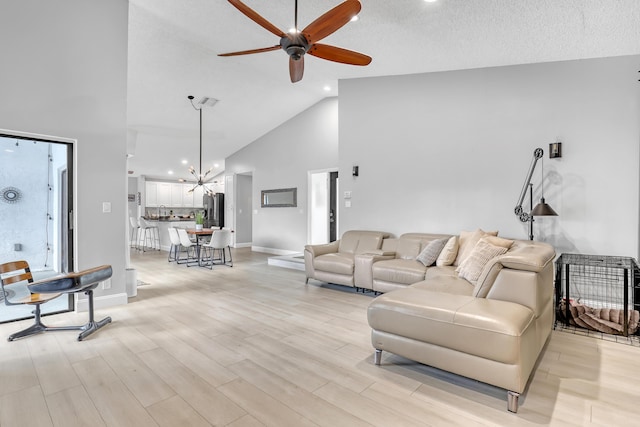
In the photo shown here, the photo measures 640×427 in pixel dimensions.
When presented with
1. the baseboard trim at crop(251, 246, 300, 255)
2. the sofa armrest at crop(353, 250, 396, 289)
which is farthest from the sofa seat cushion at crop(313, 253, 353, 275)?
the baseboard trim at crop(251, 246, 300, 255)

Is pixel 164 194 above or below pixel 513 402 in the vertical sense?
above

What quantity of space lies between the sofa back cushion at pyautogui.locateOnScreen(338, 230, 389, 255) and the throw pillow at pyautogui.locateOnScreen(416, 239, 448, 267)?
951 mm

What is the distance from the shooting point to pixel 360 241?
5258mm

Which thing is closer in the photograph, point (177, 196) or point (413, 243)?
point (413, 243)

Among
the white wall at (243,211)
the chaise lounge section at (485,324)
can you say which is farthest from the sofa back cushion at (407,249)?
the white wall at (243,211)

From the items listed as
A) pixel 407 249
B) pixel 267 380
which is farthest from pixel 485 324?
pixel 407 249

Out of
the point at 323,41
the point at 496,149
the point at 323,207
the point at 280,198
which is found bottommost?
the point at 323,207

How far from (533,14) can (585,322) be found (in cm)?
301

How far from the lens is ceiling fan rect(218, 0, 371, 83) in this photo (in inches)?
91.4

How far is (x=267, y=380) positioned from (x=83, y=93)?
3.68 meters

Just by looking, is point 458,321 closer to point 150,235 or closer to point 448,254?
point 448,254

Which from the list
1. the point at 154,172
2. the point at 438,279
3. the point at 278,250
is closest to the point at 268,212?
the point at 278,250

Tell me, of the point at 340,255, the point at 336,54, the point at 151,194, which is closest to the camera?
the point at 336,54

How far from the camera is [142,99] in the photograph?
20.6ft
